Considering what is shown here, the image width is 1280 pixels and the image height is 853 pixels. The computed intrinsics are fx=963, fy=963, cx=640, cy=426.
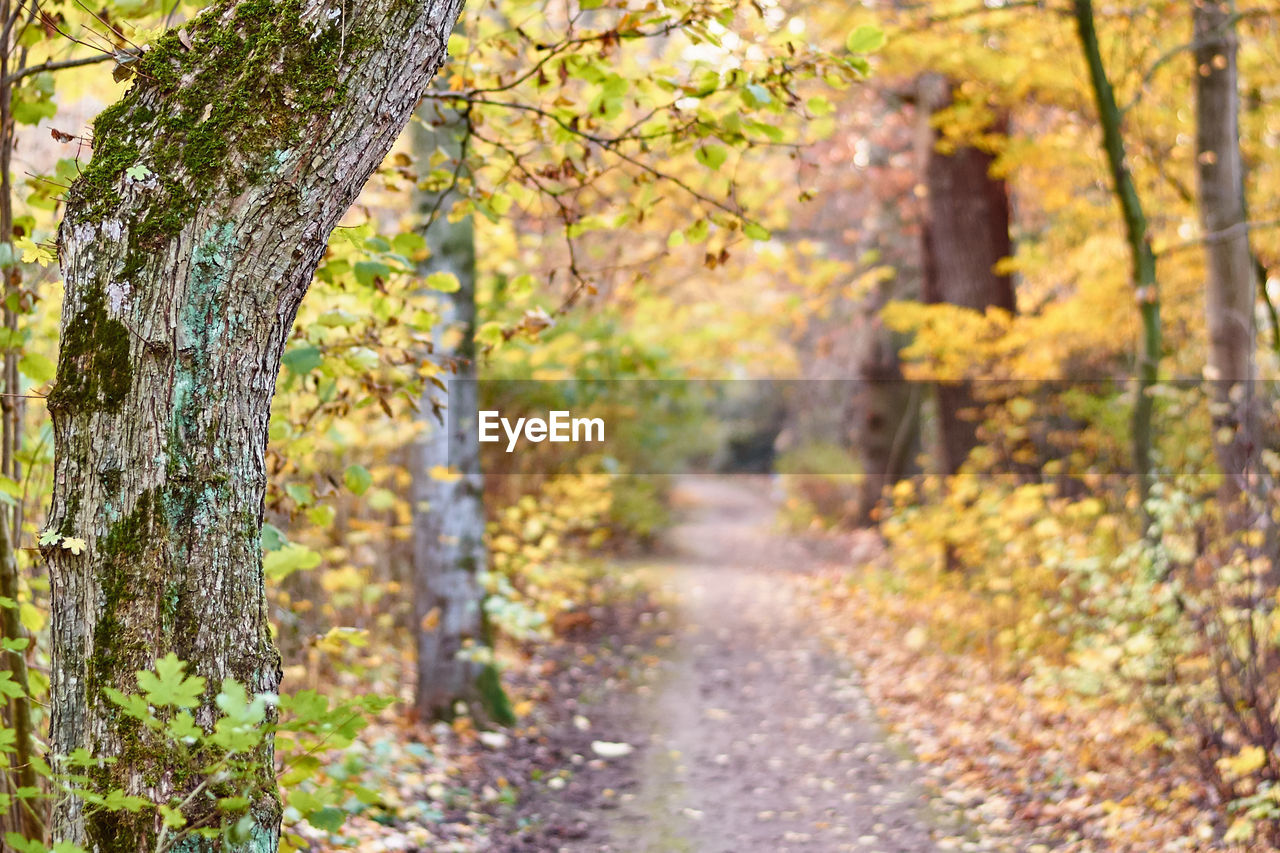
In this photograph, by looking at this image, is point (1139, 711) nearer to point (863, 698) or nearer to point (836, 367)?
point (863, 698)

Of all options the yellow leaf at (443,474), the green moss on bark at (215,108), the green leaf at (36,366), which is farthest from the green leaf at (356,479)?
the yellow leaf at (443,474)

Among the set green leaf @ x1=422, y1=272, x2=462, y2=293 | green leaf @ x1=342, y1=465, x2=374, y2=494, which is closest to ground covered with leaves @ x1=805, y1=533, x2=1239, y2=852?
green leaf @ x1=342, y1=465, x2=374, y2=494

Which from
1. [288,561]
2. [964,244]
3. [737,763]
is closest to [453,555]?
[737,763]

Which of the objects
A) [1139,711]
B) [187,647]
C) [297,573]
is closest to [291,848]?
[187,647]

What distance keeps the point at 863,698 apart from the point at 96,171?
605cm

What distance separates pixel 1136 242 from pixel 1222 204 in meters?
0.74

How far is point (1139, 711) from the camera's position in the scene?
4.52 m

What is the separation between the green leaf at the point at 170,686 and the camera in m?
1.49

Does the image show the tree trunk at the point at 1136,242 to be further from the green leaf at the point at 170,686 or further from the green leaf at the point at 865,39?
the green leaf at the point at 170,686

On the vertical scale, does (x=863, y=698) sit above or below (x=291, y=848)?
below

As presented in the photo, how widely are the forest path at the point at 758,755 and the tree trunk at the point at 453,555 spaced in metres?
1.12

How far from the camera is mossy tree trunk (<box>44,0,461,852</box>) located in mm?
1762

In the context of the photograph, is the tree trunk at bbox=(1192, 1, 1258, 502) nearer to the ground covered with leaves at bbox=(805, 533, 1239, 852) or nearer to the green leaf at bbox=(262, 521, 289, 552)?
the ground covered with leaves at bbox=(805, 533, 1239, 852)

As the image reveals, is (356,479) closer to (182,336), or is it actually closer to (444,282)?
(444,282)
